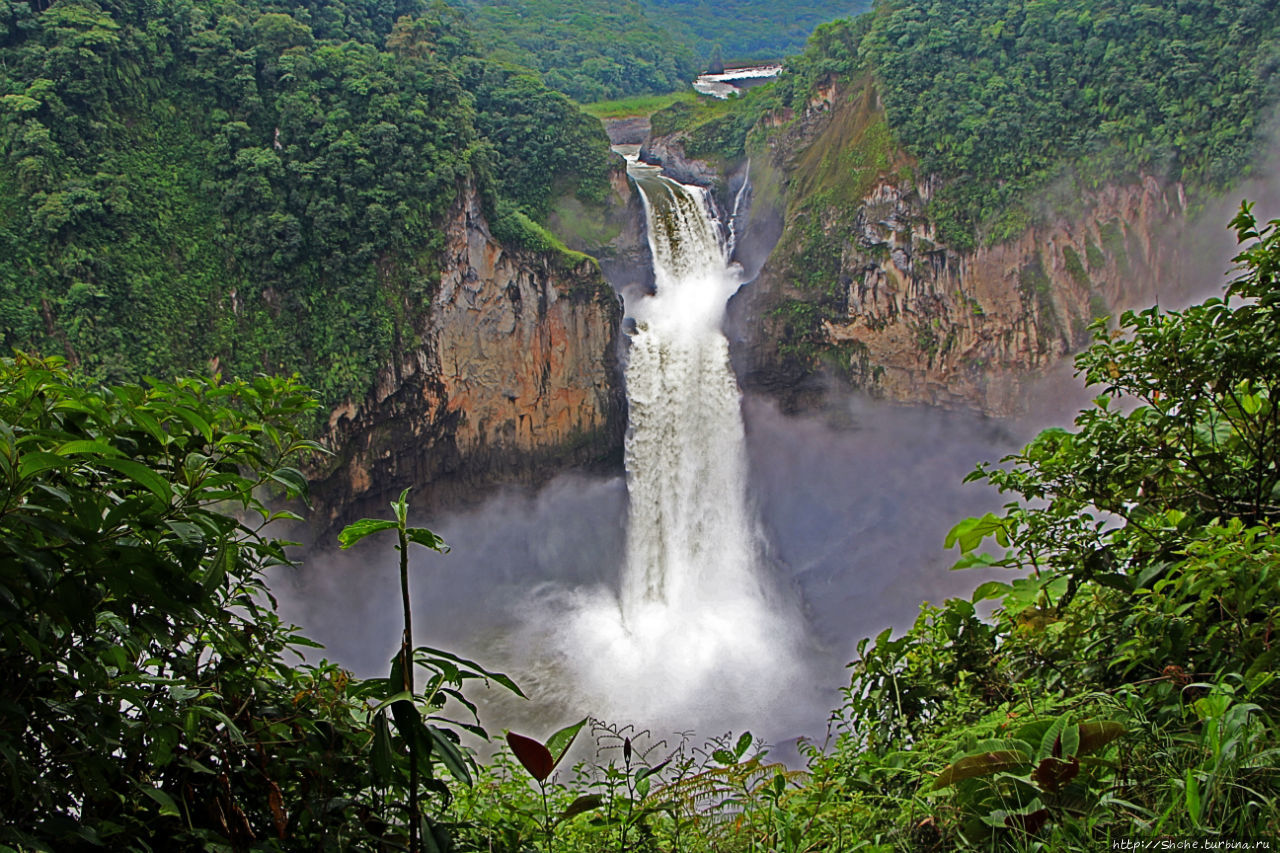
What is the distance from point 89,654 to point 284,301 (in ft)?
46.3

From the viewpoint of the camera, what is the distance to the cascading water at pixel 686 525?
13203 mm

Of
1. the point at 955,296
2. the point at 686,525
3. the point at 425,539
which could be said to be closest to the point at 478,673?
the point at 425,539

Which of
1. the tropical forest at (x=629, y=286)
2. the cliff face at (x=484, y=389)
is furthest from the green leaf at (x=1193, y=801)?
the cliff face at (x=484, y=389)

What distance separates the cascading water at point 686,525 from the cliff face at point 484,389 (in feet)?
3.17

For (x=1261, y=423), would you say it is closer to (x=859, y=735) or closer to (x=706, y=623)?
(x=859, y=735)

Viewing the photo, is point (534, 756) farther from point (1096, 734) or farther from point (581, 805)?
point (1096, 734)

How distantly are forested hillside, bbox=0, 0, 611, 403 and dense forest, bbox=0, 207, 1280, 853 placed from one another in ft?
40.5

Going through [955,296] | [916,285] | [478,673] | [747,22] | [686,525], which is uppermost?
[747,22]

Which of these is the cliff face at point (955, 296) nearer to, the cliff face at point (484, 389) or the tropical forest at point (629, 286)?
the tropical forest at point (629, 286)

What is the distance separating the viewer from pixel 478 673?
129 cm

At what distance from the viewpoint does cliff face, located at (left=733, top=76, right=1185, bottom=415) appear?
1532 centimetres

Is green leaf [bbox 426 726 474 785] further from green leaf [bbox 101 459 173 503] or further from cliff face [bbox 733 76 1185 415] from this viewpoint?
cliff face [bbox 733 76 1185 415]

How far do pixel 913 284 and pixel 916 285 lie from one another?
61mm

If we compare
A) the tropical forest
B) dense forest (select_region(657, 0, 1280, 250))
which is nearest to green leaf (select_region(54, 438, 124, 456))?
the tropical forest
